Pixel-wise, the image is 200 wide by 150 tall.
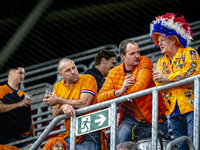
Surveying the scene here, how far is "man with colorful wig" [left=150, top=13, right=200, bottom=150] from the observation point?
337 cm

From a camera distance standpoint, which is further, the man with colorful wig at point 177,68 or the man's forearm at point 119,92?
the man's forearm at point 119,92

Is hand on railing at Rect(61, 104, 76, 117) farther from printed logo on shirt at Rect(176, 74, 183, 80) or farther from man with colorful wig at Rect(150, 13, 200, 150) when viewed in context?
printed logo on shirt at Rect(176, 74, 183, 80)

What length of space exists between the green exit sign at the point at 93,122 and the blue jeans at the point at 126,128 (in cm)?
17

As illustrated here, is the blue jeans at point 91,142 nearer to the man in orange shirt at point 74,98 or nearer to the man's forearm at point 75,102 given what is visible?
the man in orange shirt at point 74,98

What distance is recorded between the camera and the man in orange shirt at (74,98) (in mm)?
3713

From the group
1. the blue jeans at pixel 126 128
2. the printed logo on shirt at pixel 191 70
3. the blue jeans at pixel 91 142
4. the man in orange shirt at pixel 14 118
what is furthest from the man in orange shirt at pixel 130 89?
the man in orange shirt at pixel 14 118

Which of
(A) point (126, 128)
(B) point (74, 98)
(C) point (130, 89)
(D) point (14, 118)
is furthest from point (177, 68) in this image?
(D) point (14, 118)

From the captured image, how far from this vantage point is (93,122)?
3.47 metres

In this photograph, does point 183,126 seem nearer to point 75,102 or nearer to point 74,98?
point 75,102

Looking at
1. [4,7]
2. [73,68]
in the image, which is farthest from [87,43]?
[73,68]

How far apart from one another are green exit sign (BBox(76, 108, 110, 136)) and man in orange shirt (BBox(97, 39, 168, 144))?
0.18 meters

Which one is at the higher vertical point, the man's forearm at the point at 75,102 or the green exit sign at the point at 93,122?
the man's forearm at the point at 75,102

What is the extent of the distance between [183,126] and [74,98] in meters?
1.20

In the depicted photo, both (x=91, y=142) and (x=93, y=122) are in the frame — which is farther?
(x=91, y=142)
